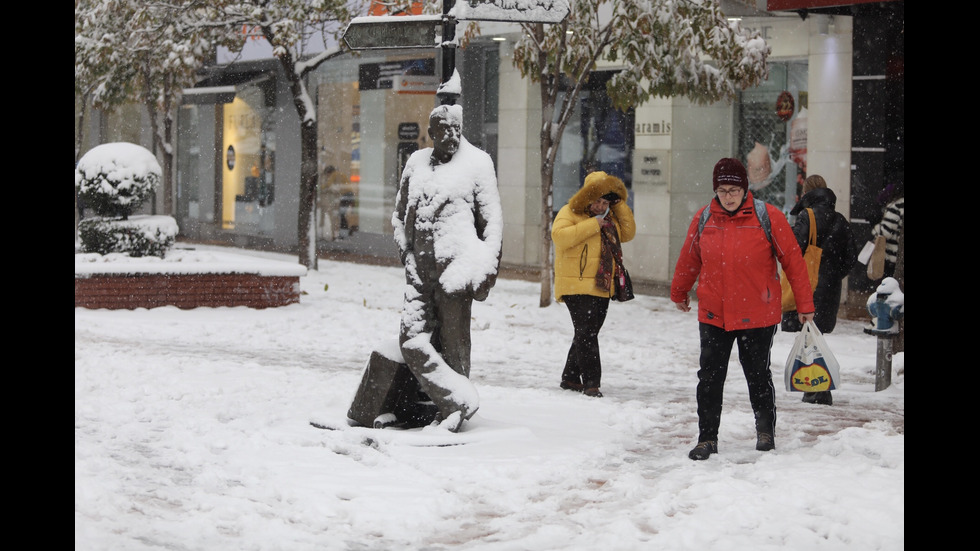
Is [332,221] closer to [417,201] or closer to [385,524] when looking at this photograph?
[417,201]

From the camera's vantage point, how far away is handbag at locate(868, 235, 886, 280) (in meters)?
10.5

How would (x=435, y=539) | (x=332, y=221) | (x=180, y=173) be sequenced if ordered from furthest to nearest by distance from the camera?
(x=180, y=173) → (x=332, y=221) → (x=435, y=539)

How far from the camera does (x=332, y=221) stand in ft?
87.8

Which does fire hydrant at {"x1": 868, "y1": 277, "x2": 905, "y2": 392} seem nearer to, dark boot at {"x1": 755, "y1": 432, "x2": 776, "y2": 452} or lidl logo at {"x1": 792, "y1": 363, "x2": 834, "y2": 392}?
lidl logo at {"x1": 792, "y1": 363, "x2": 834, "y2": 392}

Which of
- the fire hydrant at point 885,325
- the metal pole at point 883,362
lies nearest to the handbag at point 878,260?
the fire hydrant at point 885,325

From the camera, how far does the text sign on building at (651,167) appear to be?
1967 cm

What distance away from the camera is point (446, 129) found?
7281 mm

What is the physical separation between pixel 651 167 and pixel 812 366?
12865mm

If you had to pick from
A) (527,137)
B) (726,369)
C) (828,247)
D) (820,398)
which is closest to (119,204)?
(527,137)

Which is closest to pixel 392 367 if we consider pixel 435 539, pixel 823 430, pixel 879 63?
pixel 435 539

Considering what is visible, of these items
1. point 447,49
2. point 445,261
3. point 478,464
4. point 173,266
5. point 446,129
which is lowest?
point 478,464

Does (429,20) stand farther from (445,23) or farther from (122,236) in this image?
(122,236)

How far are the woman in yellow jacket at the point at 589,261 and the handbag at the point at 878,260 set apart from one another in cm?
266
